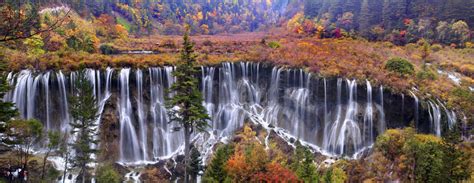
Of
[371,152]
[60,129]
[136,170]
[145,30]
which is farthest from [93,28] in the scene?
[371,152]

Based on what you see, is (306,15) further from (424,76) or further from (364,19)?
(424,76)

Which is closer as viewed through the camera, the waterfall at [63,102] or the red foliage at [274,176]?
the red foliage at [274,176]

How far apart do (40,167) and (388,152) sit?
89.7ft

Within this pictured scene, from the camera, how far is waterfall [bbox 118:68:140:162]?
34.8 metres

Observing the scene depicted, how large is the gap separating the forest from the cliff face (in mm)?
106

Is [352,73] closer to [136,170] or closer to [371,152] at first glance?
[371,152]

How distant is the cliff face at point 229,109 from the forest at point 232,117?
11 cm

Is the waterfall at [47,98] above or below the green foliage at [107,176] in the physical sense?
above

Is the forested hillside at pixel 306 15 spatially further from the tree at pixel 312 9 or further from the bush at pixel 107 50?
the bush at pixel 107 50

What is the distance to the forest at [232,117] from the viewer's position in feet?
82.9

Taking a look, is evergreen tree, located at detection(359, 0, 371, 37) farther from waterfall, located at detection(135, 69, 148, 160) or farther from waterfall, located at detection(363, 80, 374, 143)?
waterfall, located at detection(135, 69, 148, 160)

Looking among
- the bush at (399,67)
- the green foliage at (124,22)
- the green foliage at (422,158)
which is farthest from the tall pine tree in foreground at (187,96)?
the green foliage at (124,22)

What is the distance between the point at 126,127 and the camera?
3553cm

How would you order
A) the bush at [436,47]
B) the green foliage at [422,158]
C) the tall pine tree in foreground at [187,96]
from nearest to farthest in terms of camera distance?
the green foliage at [422,158] → the tall pine tree in foreground at [187,96] → the bush at [436,47]
